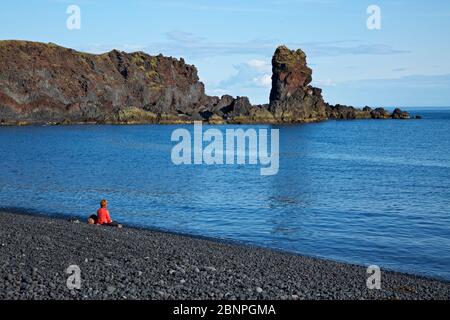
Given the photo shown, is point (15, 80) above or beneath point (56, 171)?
above

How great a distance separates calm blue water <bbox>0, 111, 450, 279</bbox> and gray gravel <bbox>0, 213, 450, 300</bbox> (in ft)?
12.4

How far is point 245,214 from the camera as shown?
31.6 m

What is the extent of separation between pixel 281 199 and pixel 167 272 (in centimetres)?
2315

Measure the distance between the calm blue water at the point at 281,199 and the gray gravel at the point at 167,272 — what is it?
379cm

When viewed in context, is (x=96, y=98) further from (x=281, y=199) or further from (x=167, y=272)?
(x=167, y=272)

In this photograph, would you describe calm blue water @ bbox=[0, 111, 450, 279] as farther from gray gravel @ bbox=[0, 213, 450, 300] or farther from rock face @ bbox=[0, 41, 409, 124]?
rock face @ bbox=[0, 41, 409, 124]

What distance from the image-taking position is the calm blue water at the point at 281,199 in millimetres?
24562

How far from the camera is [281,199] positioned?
125 ft

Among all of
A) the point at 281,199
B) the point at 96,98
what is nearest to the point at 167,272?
the point at 281,199

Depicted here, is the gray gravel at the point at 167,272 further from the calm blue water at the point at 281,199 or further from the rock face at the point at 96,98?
the rock face at the point at 96,98

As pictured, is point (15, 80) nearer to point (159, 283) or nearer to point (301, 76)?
point (301, 76)

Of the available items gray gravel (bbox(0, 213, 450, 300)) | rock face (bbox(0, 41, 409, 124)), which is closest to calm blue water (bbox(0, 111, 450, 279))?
gray gravel (bbox(0, 213, 450, 300))

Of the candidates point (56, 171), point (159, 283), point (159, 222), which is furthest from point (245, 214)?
point (56, 171)
